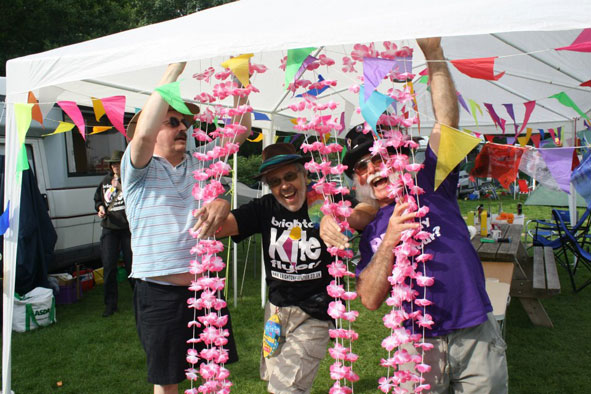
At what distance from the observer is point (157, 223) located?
2.28m

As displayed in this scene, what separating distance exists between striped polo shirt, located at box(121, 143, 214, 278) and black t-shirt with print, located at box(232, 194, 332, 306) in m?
0.31

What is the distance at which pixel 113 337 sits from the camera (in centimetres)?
479

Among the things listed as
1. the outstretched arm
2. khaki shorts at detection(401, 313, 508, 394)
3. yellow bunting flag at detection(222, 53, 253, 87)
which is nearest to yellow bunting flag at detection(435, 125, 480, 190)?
the outstretched arm

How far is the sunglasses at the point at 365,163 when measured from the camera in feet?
6.52

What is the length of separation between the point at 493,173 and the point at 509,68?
1.35 m

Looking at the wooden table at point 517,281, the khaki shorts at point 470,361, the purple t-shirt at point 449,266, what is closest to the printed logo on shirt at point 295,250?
the purple t-shirt at point 449,266

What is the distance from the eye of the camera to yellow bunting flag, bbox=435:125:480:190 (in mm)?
1681

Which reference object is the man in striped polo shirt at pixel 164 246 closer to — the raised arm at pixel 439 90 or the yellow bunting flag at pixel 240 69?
the yellow bunting flag at pixel 240 69

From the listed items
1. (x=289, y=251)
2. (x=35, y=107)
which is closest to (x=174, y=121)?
(x=289, y=251)

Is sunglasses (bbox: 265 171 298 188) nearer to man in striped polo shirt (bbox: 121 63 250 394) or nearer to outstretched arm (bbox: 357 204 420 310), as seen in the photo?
man in striped polo shirt (bbox: 121 63 250 394)

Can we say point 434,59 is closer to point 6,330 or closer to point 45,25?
point 6,330

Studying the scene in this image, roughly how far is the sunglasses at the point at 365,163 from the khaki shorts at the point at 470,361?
2.50 ft

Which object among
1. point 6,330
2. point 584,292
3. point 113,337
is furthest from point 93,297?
point 584,292

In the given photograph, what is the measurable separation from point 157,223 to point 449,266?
1397mm
